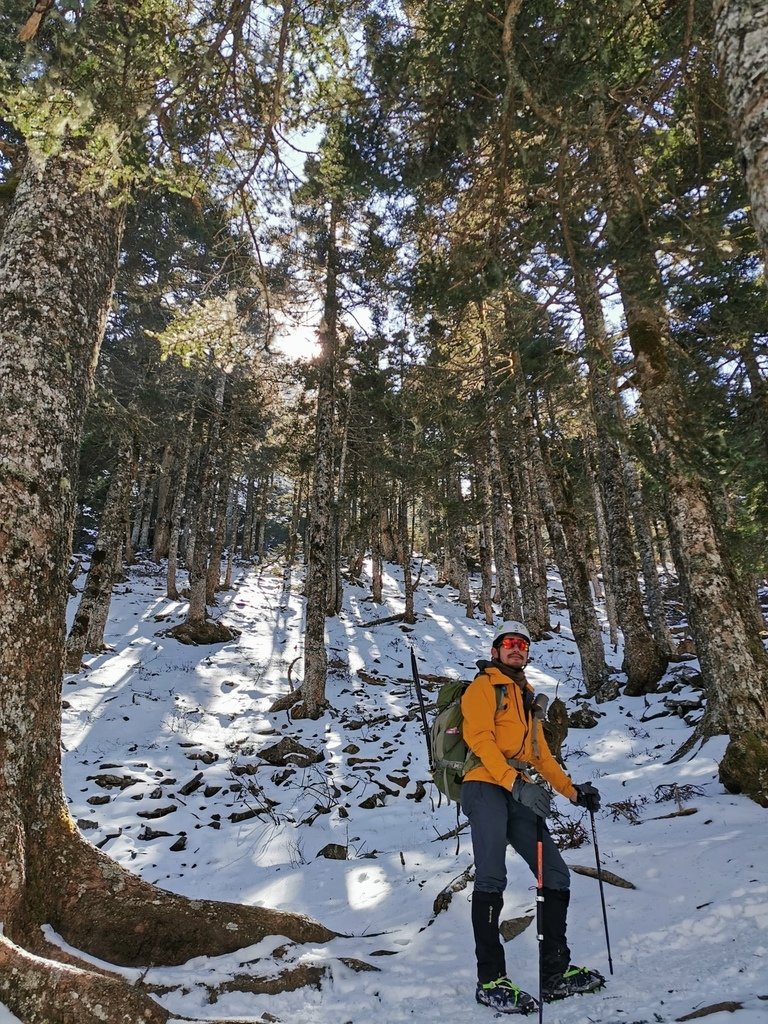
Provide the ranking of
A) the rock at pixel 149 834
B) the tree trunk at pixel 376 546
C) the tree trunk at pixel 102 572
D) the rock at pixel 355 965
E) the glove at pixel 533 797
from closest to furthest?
the glove at pixel 533 797 < the rock at pixel 355 965 < the rock at pixel 149 834 < the tree trunk at pixel 102 572 < the tree trunk at pixel 376 546

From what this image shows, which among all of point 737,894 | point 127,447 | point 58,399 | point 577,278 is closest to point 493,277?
point 577,278

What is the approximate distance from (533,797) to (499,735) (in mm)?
491

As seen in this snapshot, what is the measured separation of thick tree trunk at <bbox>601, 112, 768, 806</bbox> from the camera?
5.79 meters

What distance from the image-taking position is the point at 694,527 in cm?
662

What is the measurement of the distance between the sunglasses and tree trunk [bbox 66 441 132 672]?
11.7 meters

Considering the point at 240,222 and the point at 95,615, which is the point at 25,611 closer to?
the point at 240,222

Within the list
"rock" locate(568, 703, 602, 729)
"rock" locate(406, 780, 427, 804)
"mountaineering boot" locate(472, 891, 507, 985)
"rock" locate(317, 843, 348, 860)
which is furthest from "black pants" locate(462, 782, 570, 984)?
"rock" locate(568, 703, 602, 729)

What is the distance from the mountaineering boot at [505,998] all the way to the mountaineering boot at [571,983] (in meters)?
0.12

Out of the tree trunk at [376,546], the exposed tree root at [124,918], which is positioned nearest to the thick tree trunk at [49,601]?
the exposed tree root at [124,918]

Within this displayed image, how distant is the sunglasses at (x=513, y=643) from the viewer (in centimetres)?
429

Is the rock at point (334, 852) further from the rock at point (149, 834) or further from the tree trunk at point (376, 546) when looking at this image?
the tree trunk at point (376, 546)

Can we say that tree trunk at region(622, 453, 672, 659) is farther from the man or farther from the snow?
the man

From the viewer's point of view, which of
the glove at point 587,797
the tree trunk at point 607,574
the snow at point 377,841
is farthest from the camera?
the tree trunk at point 607,574

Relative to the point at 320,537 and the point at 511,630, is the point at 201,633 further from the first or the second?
the point at 511,630
